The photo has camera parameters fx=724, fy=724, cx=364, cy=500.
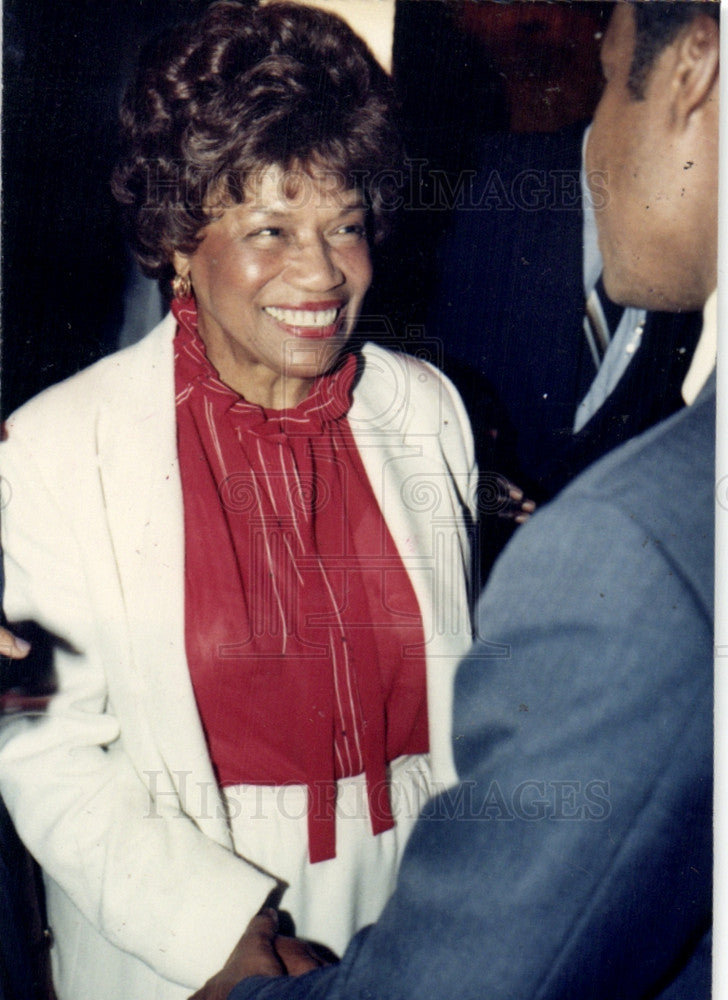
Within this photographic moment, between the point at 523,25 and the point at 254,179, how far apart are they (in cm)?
42

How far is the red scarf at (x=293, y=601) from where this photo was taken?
942mm

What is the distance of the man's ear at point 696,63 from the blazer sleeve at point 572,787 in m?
0.68

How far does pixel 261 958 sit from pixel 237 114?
106cm

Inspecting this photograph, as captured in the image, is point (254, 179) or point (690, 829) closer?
point (690, 829)

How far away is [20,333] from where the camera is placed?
0.92 m

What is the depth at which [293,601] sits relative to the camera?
971 millimetres

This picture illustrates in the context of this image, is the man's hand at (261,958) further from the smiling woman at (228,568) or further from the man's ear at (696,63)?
the man's ear at (696,63)

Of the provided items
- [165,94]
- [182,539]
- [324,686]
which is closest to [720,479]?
[324,686]

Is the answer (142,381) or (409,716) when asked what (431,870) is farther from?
(142,381)

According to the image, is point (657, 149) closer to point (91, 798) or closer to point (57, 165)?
point (57, 165)

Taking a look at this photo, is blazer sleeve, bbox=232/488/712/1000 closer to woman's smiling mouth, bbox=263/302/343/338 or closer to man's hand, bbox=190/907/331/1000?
man's hand, bbox=190/907/331/1000

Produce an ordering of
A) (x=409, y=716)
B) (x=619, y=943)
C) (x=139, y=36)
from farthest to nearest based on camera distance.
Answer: (x=409, y=716) → (x=139, y=36) → (x=619, y=943)

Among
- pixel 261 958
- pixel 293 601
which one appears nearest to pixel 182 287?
pixel 293 601

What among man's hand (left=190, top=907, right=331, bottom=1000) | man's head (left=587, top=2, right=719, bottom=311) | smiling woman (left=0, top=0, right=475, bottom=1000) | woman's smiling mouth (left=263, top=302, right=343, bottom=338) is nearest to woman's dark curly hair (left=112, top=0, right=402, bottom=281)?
smiling woman (left=0, top=0, right=475, bottom=1000)
